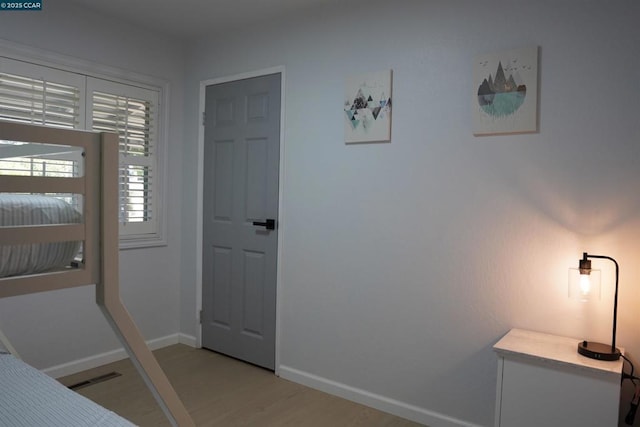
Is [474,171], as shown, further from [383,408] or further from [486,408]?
[383,408]

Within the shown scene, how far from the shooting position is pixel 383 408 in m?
2.65

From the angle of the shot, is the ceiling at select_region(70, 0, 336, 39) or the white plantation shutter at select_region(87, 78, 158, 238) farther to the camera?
the white plantation shutter at select_region(87, 78, 158, 238)

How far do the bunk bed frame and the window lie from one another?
1.60 metres

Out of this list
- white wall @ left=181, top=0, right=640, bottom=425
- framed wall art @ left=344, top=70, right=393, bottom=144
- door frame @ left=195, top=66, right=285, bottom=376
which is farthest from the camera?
door frame @ left=195, top=66, right=285, bottom=376

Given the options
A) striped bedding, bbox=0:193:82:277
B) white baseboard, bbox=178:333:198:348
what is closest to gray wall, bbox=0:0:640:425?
white baseboard, bbox=178:333:198:348

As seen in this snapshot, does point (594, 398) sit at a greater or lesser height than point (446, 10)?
lesser

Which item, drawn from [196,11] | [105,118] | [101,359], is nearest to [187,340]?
[101,359]

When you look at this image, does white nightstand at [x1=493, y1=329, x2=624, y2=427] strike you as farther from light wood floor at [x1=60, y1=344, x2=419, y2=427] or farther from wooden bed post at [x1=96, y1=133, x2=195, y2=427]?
wooden bed post at [x1=96, y1=133, x2=195, y2=427]

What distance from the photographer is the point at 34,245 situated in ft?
4.21

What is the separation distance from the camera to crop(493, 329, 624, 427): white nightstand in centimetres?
168

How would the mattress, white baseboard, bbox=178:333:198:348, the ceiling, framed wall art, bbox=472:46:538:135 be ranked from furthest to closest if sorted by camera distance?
white baseboard, bbox=178:333:198:348, the ceiling, framed wall art, bbox=472:46:538:135, the mattress

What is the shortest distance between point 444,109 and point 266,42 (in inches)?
54.4

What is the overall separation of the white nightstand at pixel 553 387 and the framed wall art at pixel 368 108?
1.32 meters

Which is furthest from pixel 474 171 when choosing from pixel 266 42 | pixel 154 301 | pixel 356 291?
pixel 154 301
